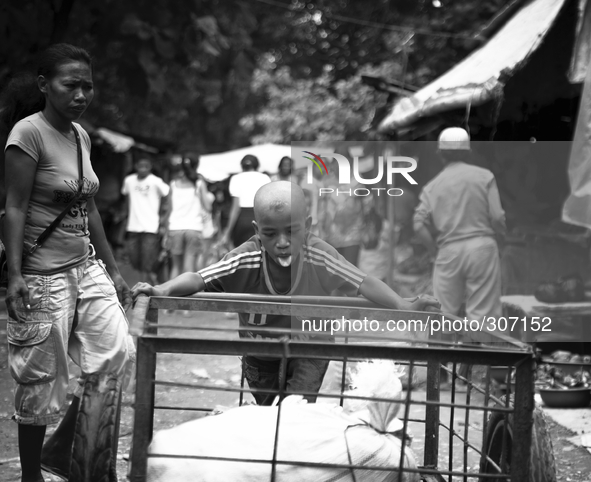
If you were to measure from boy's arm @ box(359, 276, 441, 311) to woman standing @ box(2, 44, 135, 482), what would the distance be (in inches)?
42.6

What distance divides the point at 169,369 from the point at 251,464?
4275mm

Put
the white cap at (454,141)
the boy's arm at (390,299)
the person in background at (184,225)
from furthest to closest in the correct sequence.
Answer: the person in background at (184,225)
the white cap at (454,141)
the boy's arm at (390,299)

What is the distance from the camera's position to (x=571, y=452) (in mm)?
4238

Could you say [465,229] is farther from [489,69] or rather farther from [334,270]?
[334,270]

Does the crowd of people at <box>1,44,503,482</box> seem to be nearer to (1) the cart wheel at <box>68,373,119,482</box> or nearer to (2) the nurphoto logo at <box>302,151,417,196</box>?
(1) the cart wheel at <box>68,373,119,482</box>

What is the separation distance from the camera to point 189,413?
16.2ft

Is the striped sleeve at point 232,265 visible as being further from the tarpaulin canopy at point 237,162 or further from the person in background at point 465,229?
the tarpaulin canopy at point 237,162

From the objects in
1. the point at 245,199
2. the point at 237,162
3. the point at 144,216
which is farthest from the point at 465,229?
the point at 237,162

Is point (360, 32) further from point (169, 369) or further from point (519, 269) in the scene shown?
point (169, 369)

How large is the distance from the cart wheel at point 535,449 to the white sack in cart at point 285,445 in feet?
0.92

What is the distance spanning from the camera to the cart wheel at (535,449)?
2092 millimetres

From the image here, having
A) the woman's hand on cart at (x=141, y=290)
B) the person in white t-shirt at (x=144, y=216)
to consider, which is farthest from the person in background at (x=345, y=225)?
the woman's hand on cart at (x=141, y=290)

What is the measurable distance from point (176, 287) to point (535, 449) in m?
1.42

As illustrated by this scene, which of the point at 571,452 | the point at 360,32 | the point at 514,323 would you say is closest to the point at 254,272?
the point at 571,452
